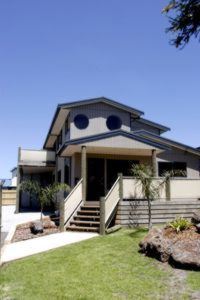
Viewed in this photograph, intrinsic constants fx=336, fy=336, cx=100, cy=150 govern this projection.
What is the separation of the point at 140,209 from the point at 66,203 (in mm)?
3328

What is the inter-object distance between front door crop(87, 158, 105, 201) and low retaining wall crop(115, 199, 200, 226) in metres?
4.96

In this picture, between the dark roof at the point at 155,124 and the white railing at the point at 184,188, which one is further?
the dark roof at the point at 155,124

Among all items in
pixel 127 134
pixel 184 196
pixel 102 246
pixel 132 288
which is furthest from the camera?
pixel 127 134

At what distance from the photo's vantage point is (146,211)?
49.0 feet

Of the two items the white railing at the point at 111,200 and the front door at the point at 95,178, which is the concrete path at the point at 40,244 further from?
the front door at the point at 95,178

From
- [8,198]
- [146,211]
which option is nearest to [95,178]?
[146,211]

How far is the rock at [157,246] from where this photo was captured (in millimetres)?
8836

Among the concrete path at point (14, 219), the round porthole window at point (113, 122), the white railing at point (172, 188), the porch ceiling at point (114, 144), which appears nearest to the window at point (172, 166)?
the round porthole window at point (113, 122)

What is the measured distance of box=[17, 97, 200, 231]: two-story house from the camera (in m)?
17.6

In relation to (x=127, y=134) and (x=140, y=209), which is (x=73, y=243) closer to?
(x=140, y=209)

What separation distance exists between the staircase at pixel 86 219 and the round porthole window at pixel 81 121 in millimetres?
5705

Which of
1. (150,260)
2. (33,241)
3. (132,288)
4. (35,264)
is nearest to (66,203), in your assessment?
(33,241)

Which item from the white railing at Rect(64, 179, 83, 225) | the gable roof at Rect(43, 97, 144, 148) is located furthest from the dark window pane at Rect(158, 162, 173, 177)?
the white railing at Rect(64, 179, 83, 225)

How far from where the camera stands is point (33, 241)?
1310cm
